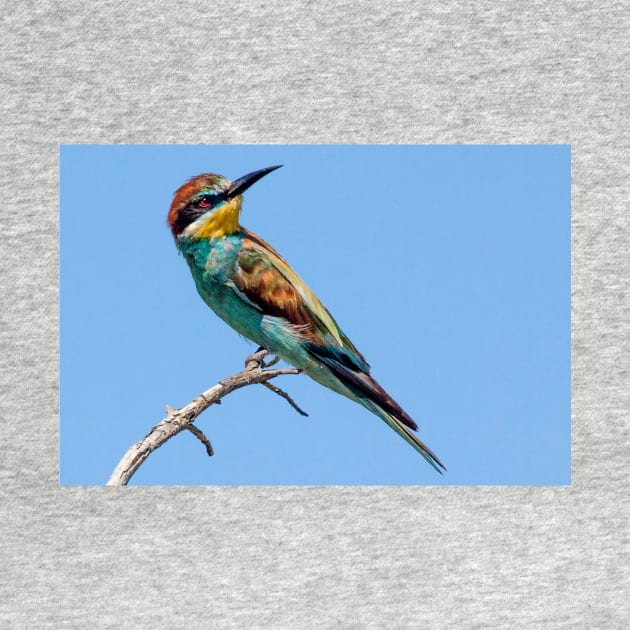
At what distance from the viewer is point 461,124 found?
320 centimetres

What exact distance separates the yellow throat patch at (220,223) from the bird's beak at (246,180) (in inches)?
2.1

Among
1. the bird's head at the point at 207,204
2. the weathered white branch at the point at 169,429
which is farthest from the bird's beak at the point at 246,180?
the weathered white branch at the point at 169,429

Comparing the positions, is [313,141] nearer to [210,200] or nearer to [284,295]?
[210,200]

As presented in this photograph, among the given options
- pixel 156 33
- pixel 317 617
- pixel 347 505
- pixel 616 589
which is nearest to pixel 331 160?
pixel 156 33

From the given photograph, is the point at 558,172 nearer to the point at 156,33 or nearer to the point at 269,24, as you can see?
the point at 269,24

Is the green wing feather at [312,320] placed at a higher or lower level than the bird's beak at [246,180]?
lower

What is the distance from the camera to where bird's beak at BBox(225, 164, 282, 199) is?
10.5ft

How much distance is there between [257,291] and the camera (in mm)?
3285

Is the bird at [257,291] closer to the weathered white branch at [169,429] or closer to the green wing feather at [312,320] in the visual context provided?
the green wing feather at [312,320]

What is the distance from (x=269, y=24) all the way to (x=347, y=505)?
164 centimetres

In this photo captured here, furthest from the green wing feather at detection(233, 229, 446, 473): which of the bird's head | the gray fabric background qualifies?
the gray fabric background

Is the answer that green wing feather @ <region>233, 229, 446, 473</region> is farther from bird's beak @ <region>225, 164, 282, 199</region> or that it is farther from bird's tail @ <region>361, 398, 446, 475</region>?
bird's beak @ <region>225, 164, 282, 199</region>

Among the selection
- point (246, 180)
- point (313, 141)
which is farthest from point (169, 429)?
point (313, 141)

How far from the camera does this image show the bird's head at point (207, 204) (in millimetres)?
3207
